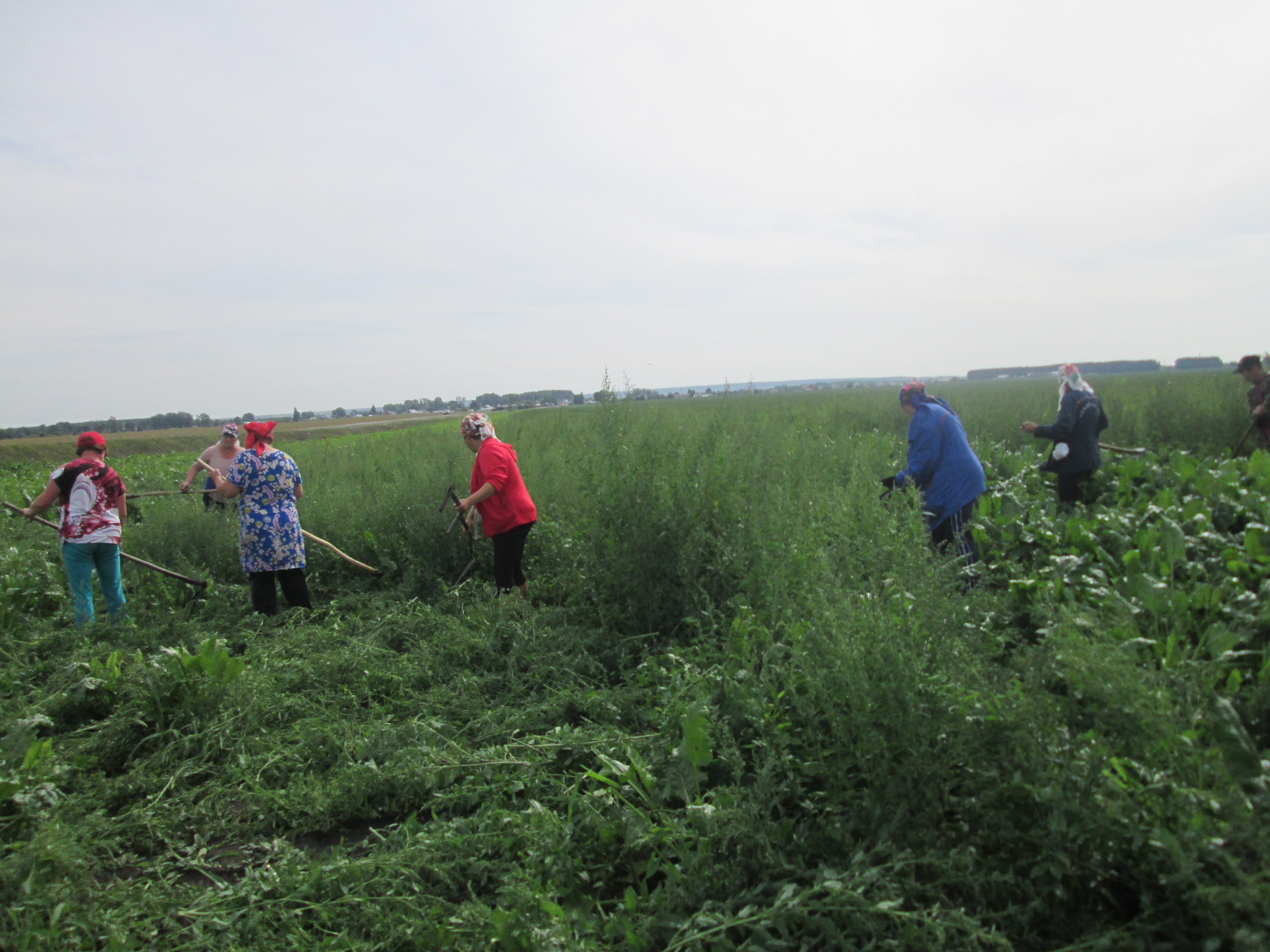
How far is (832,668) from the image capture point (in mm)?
2588

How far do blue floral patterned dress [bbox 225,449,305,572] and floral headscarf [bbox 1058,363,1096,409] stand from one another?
697 centimetres

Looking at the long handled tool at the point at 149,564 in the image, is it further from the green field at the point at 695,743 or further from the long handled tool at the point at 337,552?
the long handled tool at the point at 337,552

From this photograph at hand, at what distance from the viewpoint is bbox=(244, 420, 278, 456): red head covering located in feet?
19.5

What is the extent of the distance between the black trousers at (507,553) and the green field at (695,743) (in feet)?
1.37

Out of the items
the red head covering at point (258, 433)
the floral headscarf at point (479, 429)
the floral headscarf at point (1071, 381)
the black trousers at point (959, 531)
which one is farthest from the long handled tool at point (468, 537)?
the floral headscarf at point (1071, 381)

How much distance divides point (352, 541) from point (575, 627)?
423 cm

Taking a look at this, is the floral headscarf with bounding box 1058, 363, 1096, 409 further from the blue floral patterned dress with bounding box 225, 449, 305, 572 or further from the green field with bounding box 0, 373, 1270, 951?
the blue floral patterned dress with bounding box 225, 449, 305, 572

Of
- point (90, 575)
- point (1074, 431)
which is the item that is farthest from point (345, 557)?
point (1074, 431)

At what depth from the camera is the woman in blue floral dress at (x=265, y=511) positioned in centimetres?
587

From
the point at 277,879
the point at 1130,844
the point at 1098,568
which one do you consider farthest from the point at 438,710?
the point at 1098,568

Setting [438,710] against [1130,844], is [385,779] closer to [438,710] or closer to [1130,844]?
[438,710]

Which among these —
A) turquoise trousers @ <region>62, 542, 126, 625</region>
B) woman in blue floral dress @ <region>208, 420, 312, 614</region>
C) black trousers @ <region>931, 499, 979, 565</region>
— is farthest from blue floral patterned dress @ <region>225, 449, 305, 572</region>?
black trousers @ <region>931, 499, 979, 565</region>

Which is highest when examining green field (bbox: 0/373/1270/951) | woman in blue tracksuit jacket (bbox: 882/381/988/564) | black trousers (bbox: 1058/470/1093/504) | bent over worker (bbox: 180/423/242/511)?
bent over worker (bbox: 180/423/242/511)

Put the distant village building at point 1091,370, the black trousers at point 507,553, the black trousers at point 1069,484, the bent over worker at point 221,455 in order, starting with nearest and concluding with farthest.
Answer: the black trousers at point 507,553
the black trousers at point 1069,484
the bent over worker at point 221,455
the distant village building at point 1091,370
